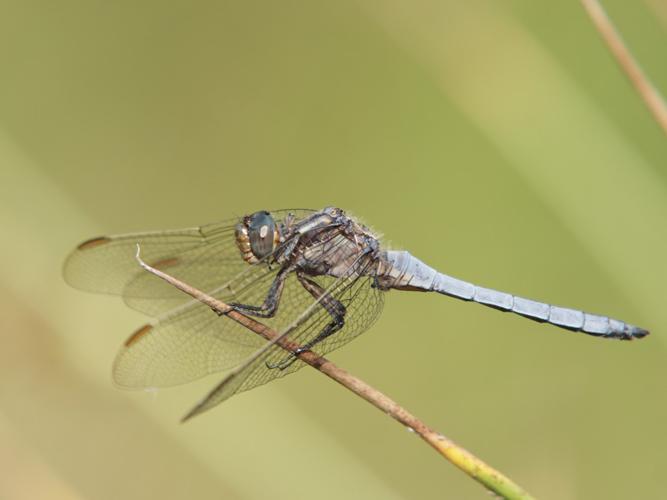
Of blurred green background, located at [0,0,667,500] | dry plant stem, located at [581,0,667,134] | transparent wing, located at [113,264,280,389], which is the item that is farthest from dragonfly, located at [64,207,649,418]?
dry plant stem, located at [581,0,667,134]

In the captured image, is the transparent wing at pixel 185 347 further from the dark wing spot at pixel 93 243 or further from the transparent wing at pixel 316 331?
the dark wing spot at pixel 93 243

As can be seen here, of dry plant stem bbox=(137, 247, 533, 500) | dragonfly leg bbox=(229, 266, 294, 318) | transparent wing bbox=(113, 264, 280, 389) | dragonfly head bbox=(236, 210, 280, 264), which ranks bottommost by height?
transparent wing bbox=(113, 264, 280, 389)

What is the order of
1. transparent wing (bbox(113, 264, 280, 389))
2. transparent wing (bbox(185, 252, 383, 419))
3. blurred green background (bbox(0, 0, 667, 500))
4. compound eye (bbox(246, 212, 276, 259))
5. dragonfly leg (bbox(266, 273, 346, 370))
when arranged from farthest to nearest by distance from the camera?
blurred green background (bbox(0, 0, 667, 500)) → compound eye (bbox(246, 212, 276, 259)) → transparent wing (bbox(113, 264, 280, 389)) → dragonfly leg (bbox(266, 273, 346, 370)) → transparent wing (bbox(185, 252, 383, 419))

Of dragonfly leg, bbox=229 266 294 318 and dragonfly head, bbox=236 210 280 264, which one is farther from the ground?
dragonfly head, bbox=236 210 280 264

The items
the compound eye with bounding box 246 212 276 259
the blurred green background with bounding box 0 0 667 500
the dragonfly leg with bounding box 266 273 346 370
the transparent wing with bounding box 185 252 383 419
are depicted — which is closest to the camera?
the transparent wing with bounding box 185 252 383 419

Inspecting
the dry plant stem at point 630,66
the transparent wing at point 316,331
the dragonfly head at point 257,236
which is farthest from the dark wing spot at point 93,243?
the dry plant stem at point 630,66

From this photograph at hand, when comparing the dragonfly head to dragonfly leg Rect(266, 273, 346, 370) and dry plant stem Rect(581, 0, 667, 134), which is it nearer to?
dragonfly leg Rect(266, 273, 346, 370)

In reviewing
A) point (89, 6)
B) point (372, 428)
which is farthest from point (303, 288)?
point (89, 6)
